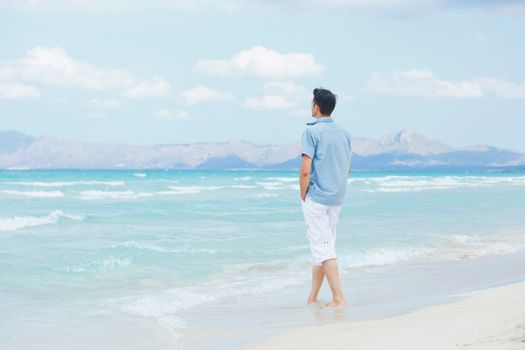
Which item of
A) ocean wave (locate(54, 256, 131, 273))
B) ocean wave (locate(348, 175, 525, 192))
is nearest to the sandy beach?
ocean wave (locate(54, 256, 131, 273))

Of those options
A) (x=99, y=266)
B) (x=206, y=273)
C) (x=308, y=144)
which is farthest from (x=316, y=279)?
(x=99, y=266)

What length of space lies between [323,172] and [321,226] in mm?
486

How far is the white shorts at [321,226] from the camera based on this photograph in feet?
21.4

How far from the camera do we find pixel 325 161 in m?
6.44

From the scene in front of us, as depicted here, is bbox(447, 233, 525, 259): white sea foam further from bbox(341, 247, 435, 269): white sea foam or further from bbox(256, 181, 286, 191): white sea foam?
bbox(256, 181, 286, 191): white sea foam

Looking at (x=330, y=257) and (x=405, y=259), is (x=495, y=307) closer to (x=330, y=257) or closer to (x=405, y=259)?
(x=330, y=257)

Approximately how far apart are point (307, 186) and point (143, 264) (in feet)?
15.9

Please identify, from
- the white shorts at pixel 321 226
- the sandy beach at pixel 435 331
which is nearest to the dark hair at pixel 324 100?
the white shorts at pixel 321 226

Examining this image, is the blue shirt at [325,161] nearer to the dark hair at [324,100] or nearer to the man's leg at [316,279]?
the dark hair at [324,100]

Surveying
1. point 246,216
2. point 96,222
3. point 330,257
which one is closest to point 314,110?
point 330,257

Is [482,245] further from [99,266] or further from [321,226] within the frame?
[321,226]

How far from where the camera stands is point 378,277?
9367mm

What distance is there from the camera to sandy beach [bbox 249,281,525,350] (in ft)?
13.4

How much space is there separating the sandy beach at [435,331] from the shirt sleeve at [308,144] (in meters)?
1.51
